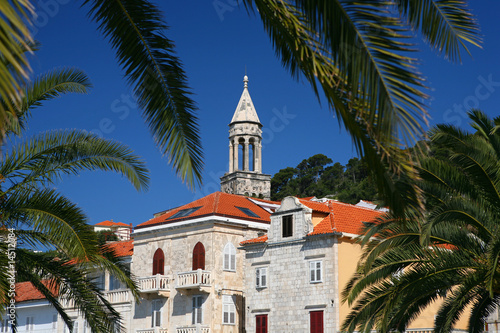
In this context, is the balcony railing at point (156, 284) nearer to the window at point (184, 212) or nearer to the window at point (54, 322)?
the window at point (184, 212)

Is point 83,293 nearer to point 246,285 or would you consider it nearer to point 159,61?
point 159,61

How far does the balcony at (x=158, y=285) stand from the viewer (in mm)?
45094

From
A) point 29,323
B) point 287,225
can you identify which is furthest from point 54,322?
point 287,225

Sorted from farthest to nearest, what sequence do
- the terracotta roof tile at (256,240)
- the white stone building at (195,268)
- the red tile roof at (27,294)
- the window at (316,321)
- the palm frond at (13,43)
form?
the red tile roof at (27,294) → the white stone building at (195,268) → the terracotta roof tile at (256,240) → the window at (316,321) → the palm frond at (13,43)

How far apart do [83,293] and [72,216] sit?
7.81 ft

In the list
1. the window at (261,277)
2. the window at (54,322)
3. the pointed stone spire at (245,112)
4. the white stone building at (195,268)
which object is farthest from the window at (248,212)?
the pointed stone spire at (245,112)

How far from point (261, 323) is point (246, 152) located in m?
31.1

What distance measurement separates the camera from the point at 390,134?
18.0 ft

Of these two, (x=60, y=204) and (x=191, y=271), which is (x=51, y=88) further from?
(x=191, y=271)

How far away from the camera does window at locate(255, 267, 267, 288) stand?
40.9 m

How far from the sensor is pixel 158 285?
1777 inches

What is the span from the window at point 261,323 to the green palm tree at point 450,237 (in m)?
20.7

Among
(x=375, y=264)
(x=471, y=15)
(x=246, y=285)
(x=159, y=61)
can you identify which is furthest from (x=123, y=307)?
(x=471, y=15)

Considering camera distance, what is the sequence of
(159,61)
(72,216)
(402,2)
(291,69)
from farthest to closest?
(72,216) < (159,61) < (291,69) < (402,2)
